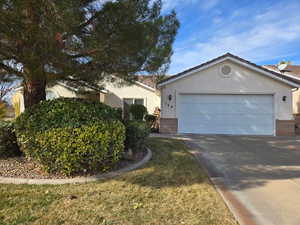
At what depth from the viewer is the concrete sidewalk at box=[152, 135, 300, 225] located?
288 centimetres

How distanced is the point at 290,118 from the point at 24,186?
1231 cm

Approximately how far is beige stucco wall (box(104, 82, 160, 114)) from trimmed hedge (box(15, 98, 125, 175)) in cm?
1120

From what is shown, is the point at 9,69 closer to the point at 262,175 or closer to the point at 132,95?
the point at 262,175

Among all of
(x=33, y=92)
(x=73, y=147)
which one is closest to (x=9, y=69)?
(x=33, y=92)

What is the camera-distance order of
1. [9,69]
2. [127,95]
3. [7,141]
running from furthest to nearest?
[127,95]
[9,69]
[7,141]

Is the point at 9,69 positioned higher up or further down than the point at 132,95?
further down

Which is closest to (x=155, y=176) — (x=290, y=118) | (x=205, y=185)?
(x=205, y=185)

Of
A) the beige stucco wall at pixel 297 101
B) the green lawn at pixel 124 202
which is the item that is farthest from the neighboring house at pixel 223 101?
the beige stucco wall at pixel 297 101

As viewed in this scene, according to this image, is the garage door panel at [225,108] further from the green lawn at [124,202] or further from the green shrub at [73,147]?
the green shrub at [73,147]

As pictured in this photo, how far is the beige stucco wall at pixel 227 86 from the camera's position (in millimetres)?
10180

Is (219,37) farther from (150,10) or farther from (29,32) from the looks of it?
(29,32)

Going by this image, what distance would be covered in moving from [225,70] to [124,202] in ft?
31.4

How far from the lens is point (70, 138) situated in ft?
12.6

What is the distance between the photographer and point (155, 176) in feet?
14.0
